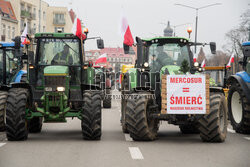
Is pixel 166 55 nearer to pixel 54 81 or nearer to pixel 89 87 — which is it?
pixel 89 87

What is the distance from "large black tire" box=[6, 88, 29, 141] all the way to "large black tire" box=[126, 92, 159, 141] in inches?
A: 93.7

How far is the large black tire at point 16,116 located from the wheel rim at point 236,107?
20.9ft

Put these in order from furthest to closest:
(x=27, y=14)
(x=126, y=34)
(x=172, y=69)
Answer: (x=27, y=14), (x=126, y=34), (x=172, y=69)

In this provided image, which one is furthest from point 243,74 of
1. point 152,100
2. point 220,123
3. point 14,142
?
point 14,142

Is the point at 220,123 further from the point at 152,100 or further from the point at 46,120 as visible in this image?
the point at 46,120

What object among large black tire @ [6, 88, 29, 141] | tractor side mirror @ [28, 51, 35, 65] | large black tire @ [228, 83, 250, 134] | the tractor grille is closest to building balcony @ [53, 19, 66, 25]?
large black tire @ [228, 83, 250, 134]

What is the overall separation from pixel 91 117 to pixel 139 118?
45.1 inches

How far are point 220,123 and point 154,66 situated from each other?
2.27m

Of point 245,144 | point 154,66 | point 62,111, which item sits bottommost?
point 245,144

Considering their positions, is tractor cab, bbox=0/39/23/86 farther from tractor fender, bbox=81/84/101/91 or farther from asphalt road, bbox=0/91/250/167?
tractor fender, bbox=81/84/101/91

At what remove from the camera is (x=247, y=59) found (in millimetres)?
14875

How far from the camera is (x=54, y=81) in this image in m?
12.0

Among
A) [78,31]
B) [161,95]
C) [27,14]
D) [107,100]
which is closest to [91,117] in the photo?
[161,95]

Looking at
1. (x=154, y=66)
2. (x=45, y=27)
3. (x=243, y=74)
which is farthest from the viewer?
(x=45, y=27)
